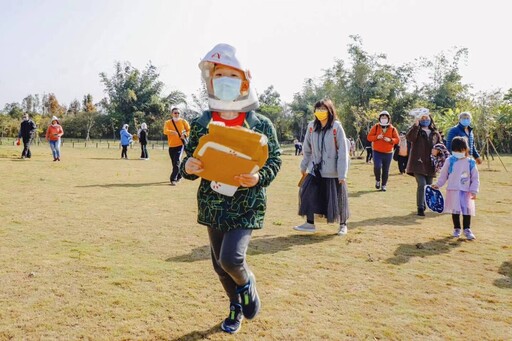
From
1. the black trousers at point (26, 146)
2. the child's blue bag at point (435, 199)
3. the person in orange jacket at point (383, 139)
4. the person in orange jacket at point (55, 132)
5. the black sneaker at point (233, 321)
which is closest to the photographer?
the black sneaker at point (233, 321)

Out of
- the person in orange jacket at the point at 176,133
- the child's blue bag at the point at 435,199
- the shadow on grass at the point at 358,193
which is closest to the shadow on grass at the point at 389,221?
the child's blue bag at the point at 435,199

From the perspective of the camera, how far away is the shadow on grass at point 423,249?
18.7 feet

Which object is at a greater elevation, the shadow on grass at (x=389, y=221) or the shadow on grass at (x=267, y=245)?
the shadow on grass at (x=389, y=221)

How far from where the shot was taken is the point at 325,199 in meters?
6.82

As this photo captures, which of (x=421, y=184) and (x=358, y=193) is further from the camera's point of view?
(x=358, y=193)

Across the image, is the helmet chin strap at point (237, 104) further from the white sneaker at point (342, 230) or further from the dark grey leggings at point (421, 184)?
the dark grey leggings at point (421, 184)

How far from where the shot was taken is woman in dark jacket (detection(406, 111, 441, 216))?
336 inches

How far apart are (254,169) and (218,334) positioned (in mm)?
1382

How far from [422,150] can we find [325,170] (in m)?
3.00

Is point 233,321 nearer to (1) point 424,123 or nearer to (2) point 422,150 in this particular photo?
(2) point 422,150

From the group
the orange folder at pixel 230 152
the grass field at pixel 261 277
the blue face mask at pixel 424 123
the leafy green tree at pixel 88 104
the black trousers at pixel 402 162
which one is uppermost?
the leafy green tree at pixel 88 104

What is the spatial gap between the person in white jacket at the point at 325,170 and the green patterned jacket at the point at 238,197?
324 centimetres

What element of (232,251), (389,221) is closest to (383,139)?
(389,221)

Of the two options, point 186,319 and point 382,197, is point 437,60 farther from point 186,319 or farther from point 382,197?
point 186,319
